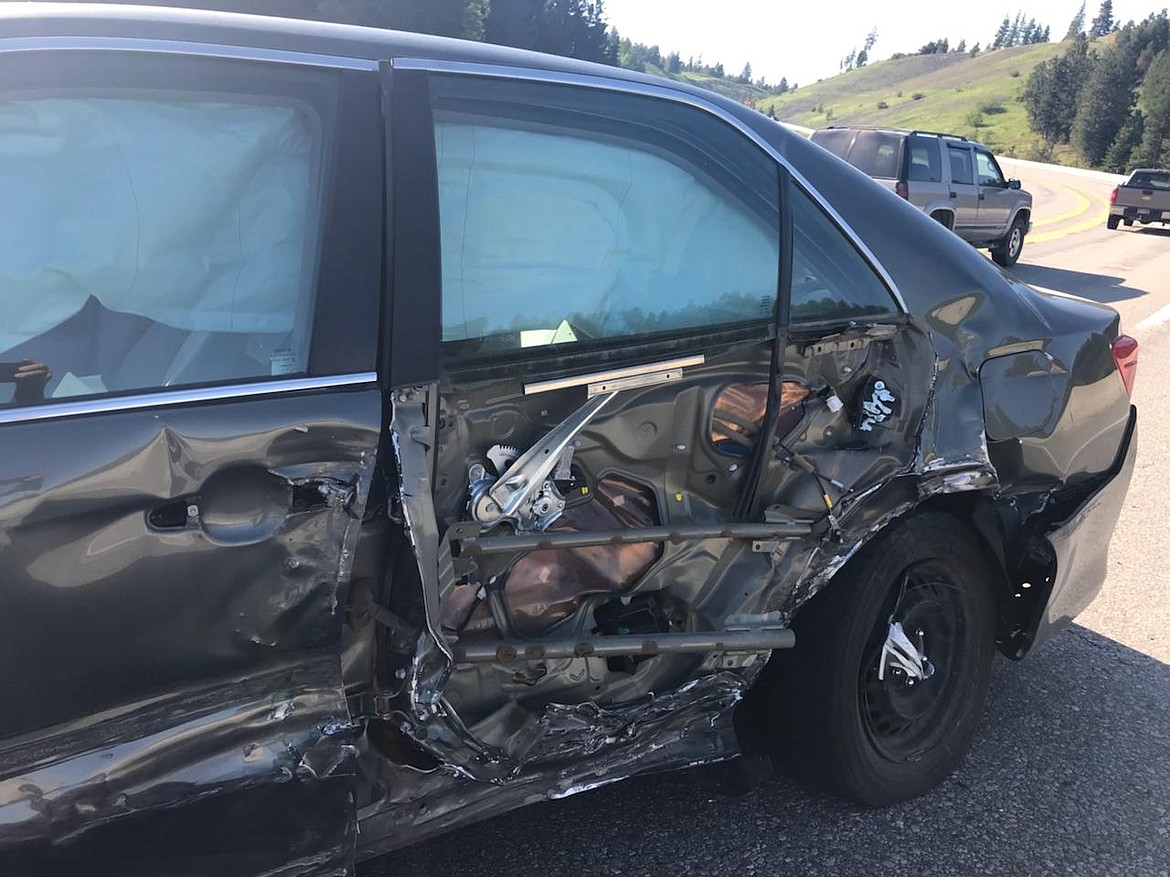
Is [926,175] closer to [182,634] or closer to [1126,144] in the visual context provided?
[182,634]

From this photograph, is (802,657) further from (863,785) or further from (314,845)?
(314,845)

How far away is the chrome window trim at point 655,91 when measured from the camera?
83.8 inches

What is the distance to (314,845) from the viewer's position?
196 cm

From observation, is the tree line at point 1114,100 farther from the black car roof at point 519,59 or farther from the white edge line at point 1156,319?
the black car roof at point 519,59

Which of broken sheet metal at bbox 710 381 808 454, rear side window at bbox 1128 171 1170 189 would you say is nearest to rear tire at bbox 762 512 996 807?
broken sheet metal at bbox 710 381 808 454

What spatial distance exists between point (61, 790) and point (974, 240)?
54.3 feet

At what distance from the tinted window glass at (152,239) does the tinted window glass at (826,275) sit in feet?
4.26

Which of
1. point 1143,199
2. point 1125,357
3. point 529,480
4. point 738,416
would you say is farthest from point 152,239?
point 1143,199

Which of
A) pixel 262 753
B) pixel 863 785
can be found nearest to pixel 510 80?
pixel 262 753

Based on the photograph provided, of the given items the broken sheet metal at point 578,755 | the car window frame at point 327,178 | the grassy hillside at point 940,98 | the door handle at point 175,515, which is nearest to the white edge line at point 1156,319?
the broken sheet metal at point 578,755

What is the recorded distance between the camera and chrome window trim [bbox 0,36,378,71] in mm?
1732

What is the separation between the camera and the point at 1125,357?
3355 millimetres

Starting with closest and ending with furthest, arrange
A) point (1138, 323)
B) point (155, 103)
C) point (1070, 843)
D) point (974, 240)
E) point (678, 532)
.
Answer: point (155, 103), point (678, 532), point (1070, 843), point (1138, 323), point (974, 240)


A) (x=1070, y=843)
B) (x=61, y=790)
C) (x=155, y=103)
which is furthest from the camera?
(x=1070, y=843)
